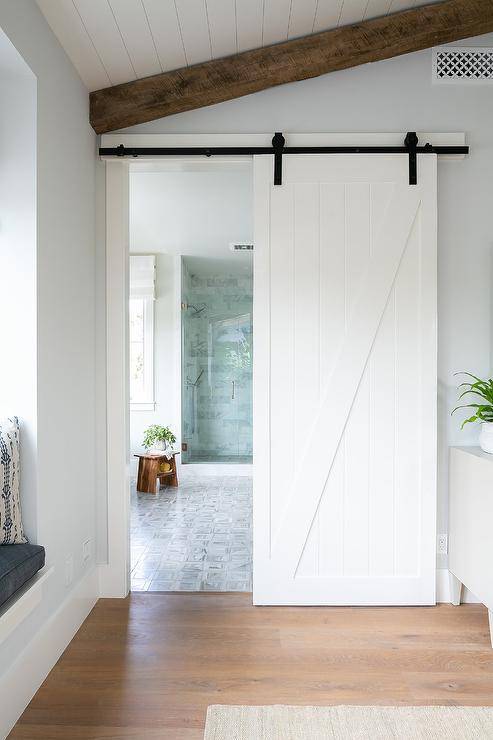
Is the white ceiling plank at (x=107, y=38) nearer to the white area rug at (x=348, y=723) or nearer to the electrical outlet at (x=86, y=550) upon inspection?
the electrical outlet at (x=86, y=550)

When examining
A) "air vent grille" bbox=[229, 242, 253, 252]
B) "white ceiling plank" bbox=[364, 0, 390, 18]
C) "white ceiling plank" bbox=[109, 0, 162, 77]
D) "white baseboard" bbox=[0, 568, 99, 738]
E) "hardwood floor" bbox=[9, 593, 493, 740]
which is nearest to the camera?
"white baseboard" bbox=[0, 568, 99, 738]

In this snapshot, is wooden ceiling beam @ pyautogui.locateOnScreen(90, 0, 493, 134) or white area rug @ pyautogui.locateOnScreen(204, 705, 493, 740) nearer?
white area rug @ pyautogui.locateOnScreen(204, 705, 493, 740)

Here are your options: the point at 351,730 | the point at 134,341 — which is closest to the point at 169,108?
the point at 351,730

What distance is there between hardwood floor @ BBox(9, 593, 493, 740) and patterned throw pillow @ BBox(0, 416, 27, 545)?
60cm

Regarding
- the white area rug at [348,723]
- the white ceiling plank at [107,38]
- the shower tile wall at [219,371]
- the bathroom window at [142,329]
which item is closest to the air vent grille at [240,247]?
the shower tile wall at [219,371]

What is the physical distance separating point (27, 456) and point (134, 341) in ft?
13.4

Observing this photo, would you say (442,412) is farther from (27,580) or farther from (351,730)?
(27,580)

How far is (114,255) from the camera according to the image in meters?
2.66

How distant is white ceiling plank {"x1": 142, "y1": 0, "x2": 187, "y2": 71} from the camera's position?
2.06 m

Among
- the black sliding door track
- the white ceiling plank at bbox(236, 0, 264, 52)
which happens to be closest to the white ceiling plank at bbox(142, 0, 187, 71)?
the white ceiling plank at bbox(236, 0, 264, 52)

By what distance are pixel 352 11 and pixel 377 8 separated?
0.37ft

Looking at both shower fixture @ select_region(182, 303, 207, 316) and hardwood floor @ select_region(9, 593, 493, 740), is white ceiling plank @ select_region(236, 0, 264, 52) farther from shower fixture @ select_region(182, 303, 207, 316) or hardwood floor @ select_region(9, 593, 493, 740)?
shower fixture @ select_region(182, 303, 207, 316)

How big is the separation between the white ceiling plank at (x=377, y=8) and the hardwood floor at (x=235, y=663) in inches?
108

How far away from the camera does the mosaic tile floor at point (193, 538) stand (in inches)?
114
